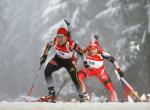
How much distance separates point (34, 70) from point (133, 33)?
18.6ft

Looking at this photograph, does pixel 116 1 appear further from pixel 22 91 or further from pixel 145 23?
pixel 22 91

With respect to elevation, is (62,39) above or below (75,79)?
above

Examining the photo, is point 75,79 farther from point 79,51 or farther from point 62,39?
point 62,39

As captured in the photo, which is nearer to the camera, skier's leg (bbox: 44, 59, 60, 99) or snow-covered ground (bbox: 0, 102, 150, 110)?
snow-covered ground (bbox: 0, 102, 150, 110)

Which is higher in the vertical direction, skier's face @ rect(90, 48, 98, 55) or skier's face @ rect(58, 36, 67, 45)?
skier's face @ rect(90, 48, 98, 55)

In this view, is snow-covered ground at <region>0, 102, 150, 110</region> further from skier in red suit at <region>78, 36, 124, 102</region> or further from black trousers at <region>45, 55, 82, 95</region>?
skier in red suit at <region>78, 36, 124, 102</region>

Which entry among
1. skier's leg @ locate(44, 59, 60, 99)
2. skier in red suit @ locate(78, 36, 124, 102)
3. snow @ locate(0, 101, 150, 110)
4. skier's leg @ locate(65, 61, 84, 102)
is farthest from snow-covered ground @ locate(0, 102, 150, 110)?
skier in red suit @ locate(78, 36, 124, 102)

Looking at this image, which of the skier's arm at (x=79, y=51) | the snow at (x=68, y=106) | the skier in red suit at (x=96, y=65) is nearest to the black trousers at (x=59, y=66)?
the skier's arm at (x=79, y=51)

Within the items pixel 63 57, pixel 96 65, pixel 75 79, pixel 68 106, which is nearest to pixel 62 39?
pixel 63 57

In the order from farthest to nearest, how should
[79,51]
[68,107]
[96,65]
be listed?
[96,65]
[79,51]
[68,107]

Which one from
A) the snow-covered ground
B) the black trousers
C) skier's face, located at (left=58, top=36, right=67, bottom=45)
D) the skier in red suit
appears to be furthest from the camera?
the skier in red suit

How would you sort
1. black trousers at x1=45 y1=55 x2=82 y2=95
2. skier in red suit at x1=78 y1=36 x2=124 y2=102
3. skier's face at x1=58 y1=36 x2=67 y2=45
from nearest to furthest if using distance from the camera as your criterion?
1. skier's face at x1=58 y1=36 x2=67 y2=45
2. black trousers at x1=45 y1=55 x2=82 y2=95
3. skier in red suit at x1=78 y1=36 x2=124 y2=102

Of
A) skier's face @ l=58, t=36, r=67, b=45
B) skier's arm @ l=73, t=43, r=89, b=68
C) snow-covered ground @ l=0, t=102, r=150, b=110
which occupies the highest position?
skier's face @ l=58, t=36, r=67, b=45

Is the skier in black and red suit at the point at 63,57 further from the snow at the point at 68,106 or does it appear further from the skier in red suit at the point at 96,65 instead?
the snow at the point at 68,106
